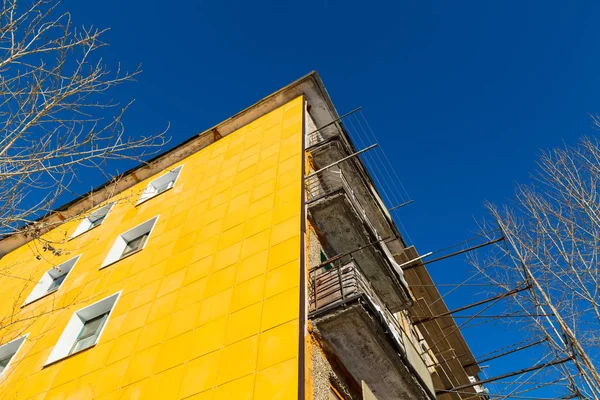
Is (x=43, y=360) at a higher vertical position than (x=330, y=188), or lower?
lower


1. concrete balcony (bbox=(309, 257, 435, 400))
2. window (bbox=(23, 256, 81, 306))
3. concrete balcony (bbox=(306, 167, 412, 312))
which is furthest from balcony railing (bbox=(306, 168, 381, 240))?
window (bbox=(23, 256, 81, 306))

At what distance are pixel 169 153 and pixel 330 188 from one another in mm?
7090

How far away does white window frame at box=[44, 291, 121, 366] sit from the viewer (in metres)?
9.40

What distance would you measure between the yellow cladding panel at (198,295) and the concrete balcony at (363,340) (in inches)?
19.1

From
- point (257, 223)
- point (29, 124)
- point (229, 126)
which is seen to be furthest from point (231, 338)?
point (229, 126)

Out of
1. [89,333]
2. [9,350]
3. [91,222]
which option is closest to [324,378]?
→ [89,333]

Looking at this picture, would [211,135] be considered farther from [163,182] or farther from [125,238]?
[125,238]

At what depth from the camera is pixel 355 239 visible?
9.41 m

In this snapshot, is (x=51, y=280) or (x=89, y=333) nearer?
(x=89, y=333)

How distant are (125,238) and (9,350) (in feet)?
12.5

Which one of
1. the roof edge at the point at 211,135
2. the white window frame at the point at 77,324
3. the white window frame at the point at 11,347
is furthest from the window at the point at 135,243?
the white window frame at the point at 11,347

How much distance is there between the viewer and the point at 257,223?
29.9 feet

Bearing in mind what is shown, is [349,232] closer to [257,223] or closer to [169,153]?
[257,223]

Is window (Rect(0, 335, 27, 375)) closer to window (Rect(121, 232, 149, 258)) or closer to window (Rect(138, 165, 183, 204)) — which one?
window (Rect(121, 232, 149, 258))
